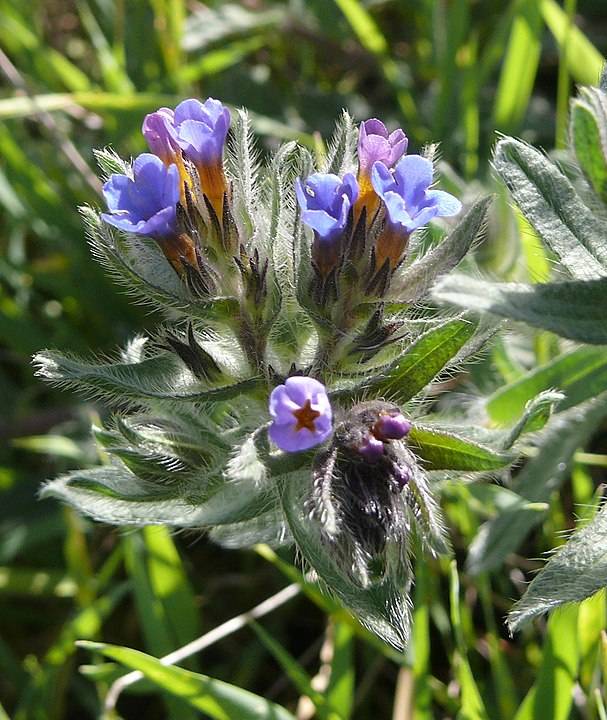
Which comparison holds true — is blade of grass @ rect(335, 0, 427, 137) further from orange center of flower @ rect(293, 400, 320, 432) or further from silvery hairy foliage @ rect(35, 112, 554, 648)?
orange center of flower @ rect(293, 400, 320, 432)

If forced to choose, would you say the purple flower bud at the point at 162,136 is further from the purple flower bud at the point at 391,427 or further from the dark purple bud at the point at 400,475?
the dark purple bud at the point at 400,475

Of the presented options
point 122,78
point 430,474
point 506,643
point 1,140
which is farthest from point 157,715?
point 122,78

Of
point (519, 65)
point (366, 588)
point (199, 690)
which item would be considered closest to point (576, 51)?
point (519, 65)

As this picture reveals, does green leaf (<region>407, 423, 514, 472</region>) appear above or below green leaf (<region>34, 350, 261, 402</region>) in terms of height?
above

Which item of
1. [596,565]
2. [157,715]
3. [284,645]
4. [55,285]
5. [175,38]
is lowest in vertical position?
[157,715]

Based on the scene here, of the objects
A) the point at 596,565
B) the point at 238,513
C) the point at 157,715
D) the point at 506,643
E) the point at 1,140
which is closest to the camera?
the point at 596,565

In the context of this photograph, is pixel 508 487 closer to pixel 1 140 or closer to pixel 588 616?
pixel 588 616

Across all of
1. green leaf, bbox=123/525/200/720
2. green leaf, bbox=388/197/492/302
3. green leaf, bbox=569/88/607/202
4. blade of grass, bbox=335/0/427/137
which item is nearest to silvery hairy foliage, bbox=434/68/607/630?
green leaf, bbox=569/88/607/202

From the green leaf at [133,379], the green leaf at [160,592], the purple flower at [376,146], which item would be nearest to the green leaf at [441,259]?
the purple flower at [376,146]
